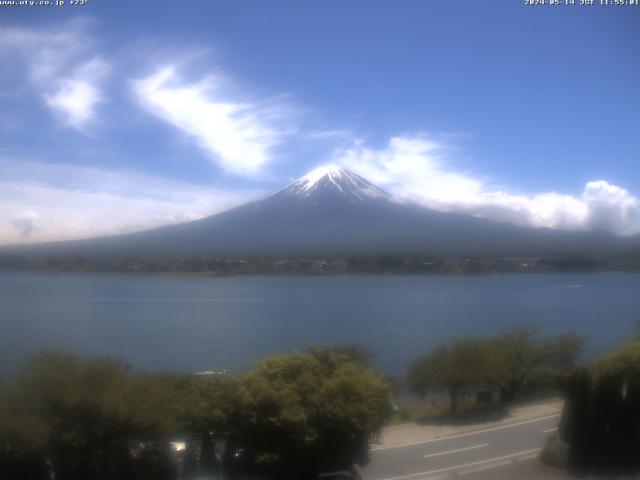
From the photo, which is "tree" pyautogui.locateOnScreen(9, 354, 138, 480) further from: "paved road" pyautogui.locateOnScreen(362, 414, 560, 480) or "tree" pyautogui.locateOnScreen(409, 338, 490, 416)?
"tree" pyautogui.locateOnScreen(409, 338, 490, 416)

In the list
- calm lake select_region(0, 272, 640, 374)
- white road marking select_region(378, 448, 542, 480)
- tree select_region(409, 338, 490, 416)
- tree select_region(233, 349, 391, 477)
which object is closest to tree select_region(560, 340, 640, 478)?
white road marking select_region(378, 448, 542, 480)

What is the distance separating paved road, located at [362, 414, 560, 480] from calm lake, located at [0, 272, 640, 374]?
132 inches

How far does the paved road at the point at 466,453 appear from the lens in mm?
5797

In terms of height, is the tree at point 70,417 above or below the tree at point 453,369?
above

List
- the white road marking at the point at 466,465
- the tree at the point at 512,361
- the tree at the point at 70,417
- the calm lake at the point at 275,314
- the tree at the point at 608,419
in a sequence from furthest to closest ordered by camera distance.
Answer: the calm lake at the point at 275,314, the tree at the point at 512,361, the white road marking at the point at 466,465, the tree at the point at 608,419, the tree at the point at 70,417

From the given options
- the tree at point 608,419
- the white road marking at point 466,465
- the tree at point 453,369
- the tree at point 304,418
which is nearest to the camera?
the tree at point 608,419

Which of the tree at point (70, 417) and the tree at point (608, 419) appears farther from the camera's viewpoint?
the tree at point (608, 419)

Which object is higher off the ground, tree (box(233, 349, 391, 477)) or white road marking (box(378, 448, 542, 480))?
tree (box(233, 349, 391, 477))

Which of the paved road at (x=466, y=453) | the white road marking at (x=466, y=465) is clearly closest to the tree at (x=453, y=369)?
the paved road at (x=466, y=453)

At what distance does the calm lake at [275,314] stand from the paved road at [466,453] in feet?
11.0

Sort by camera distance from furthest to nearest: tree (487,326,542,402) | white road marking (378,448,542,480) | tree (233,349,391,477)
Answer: tree (487,326,542,402) → tree (233,349,391,477) → white road marking (378,448,542,480)

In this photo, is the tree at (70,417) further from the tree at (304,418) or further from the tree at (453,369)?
the tree at (453,369)

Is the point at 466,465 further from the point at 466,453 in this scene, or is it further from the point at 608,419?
the point at 608,419

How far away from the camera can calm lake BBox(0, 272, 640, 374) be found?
12570 mm
